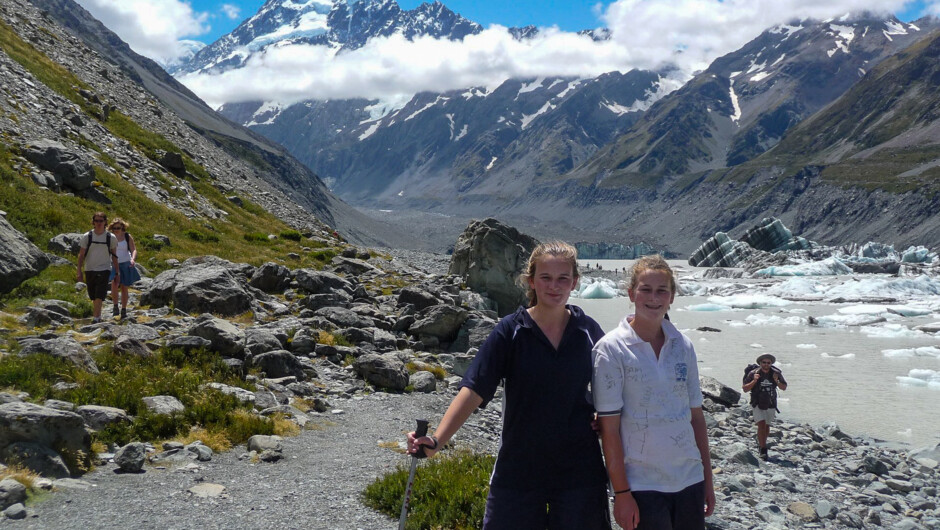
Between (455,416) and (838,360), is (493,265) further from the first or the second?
(455,416)

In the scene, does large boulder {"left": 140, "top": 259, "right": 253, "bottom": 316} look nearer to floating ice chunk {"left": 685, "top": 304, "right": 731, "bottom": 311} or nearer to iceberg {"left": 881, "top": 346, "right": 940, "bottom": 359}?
iceberg {"left": 881, "top": 346, "right": 940, "bottom": 359}

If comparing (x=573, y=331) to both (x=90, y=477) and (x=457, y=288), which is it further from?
(x=457, y=288)

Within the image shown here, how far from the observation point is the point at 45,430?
6.74 metres

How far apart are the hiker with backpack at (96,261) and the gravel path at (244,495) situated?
22.6 ft

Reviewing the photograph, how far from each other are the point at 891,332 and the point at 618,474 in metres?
43.2

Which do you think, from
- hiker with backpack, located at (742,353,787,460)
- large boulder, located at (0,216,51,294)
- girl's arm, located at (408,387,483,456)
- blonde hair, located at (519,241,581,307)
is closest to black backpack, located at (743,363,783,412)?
hiker with backpack, located at (742,353,787,460)

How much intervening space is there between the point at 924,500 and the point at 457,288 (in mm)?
22567

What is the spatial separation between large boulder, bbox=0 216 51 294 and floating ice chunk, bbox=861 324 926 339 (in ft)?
137

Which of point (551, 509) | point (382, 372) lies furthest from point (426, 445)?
point (382, 372)

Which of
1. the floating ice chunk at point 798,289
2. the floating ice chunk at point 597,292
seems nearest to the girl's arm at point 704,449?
the floating ice chunk at point 798,289

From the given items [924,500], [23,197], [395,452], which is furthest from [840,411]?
[23,197]

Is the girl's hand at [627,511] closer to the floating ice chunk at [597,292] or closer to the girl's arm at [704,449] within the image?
the girl's arm at [704,449]

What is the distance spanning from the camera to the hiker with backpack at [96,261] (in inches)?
525

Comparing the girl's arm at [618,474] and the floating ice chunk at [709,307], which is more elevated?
the girl's arm at [618,474]
